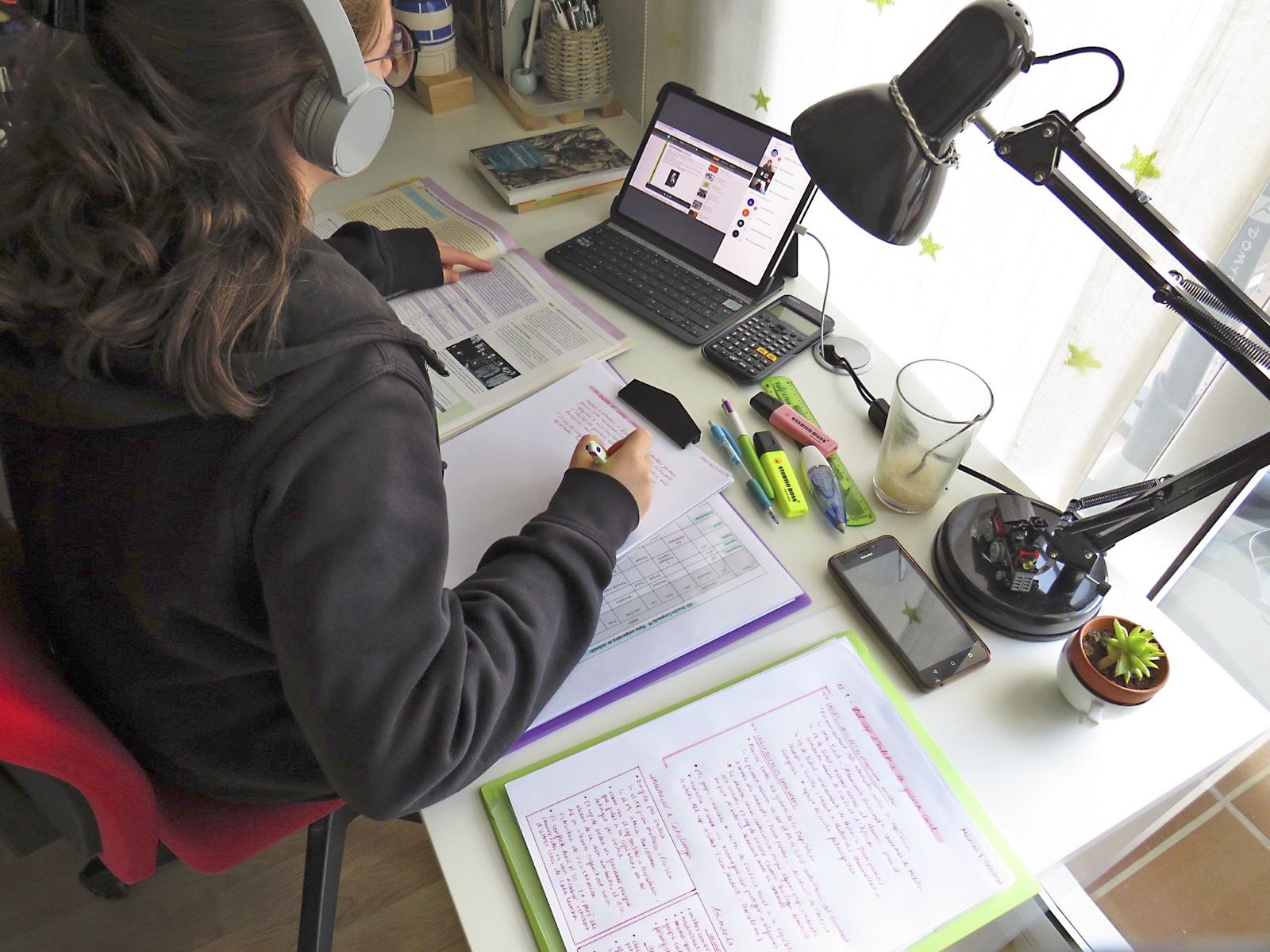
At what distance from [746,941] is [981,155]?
800 millimetres

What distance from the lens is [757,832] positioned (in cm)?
66

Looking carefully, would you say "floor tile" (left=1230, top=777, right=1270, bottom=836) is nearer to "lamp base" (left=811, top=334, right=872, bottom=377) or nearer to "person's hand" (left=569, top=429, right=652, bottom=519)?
"lamp base" (left=811, top=334, right=872, bottom=377)

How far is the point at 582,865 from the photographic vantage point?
0.65 meters

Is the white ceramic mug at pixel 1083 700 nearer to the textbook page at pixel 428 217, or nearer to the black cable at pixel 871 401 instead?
the black cable at pixel 871 401

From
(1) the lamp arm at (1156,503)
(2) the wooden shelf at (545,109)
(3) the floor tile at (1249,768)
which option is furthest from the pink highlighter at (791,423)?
(3) the floor tile at (1249,768)

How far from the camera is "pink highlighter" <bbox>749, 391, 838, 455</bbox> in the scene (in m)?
0.95

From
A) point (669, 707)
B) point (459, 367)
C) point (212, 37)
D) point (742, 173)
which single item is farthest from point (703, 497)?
point (212, 37)

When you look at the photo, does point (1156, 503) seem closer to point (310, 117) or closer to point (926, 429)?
point (926, 429)

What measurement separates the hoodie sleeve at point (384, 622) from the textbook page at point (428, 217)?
602 millimetres

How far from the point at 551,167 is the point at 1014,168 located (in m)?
0.83

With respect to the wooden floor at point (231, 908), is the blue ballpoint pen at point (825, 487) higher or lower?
higher

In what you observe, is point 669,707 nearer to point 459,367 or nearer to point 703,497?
point 703,497

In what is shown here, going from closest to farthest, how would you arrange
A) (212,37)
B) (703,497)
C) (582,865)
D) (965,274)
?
(212,37), (582,865), (703,497), (965,274)

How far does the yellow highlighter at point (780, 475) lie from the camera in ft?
2.91
